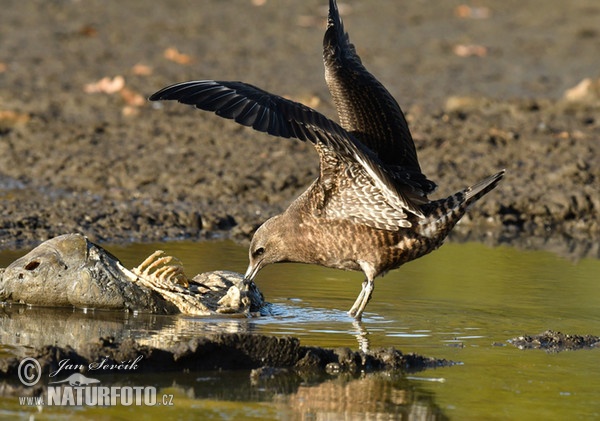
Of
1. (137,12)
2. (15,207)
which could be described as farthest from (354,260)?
(137,12)

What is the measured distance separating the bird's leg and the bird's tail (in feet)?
1.66

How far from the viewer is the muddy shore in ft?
38.5

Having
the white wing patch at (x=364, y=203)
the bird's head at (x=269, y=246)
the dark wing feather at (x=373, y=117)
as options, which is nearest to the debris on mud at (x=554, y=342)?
the white wing patch at (x=364, y=203)

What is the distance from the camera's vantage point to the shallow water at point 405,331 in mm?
5887

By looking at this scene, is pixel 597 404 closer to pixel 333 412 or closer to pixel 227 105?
pixel 333 412

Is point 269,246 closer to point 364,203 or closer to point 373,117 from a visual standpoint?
point 364,203

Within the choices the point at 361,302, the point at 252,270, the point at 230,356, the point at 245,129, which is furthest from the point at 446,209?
the point at 245,129

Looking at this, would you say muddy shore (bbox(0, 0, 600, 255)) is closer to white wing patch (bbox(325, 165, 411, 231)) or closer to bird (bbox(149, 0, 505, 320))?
bird (bbox(149, 0, 505, 320))

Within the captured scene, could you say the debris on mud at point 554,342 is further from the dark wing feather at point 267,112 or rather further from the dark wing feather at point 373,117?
the dark wing feather at point 373,117

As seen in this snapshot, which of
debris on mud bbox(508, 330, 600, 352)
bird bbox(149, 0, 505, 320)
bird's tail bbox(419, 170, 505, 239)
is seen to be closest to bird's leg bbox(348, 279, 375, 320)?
bird bbox(149, 0, 505, 320)

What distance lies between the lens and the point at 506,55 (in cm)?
1897

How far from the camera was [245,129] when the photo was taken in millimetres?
13992

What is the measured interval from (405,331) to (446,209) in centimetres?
96

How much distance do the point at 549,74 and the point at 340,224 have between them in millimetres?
10363
